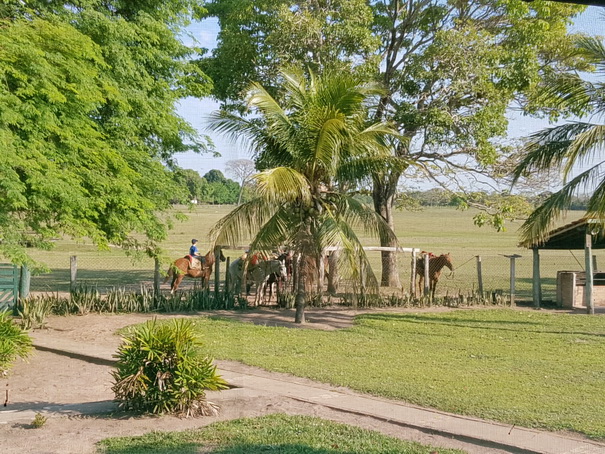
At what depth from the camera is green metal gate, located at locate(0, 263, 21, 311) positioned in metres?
18.1

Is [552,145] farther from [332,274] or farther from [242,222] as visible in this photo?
[332,274]

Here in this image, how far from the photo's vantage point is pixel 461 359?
1283 cm

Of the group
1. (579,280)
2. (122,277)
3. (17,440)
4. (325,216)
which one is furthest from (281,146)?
(122,277)

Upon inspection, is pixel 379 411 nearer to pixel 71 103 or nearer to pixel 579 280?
pixel 71 103

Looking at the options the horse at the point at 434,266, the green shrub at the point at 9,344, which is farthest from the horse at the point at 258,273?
the green shrub at the point at 9,344

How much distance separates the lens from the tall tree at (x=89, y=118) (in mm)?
11992

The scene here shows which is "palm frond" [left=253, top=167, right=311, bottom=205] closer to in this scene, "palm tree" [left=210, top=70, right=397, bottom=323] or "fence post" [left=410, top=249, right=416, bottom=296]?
"palm tree" [left=210, top=70, right=397, bottom=323]

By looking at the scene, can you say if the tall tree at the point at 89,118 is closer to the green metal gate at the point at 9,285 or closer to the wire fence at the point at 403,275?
the green metal gate at the point at 9,285

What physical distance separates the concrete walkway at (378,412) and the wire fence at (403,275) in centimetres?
1197

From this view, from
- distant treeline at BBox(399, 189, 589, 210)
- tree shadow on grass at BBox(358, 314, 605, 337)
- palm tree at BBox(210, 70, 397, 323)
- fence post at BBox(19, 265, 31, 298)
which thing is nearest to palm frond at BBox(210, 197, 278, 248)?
palm tree at BBox(210, 70, 397, 323)

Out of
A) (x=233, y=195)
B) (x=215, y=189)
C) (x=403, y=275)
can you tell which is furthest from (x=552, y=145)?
(x=403, y=275)

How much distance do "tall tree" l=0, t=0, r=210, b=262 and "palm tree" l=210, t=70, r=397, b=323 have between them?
5.91 feet

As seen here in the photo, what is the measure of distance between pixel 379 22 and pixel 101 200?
13.7 metres

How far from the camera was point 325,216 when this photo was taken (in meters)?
16.7
